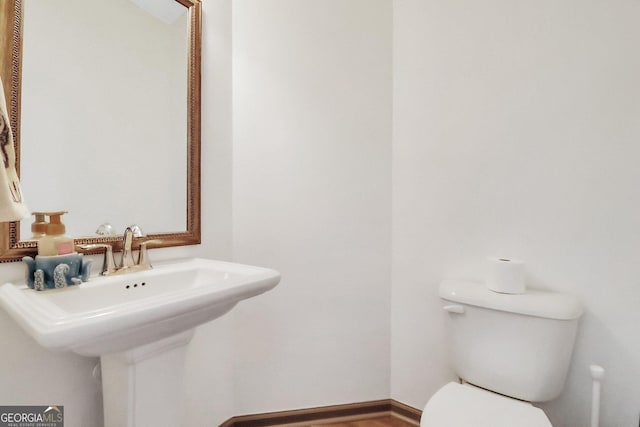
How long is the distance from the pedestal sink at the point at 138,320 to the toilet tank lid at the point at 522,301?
2.42 ft

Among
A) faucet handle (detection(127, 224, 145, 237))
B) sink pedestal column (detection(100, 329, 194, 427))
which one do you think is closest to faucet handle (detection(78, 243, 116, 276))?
faucet handle (detection(127, 224, 145, 237))

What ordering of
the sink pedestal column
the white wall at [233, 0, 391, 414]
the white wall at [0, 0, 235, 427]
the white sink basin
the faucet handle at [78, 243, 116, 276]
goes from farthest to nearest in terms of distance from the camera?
the white wall at [233, 0, 391, 414] → the white wall at [0, 0, 235, 427] → the faucet handle at [78, 243, 116, 276] → the sink pedestal column → the white sink basin

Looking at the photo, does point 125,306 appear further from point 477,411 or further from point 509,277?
point 509,277

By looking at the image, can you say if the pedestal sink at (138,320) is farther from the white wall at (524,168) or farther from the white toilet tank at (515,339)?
the white wall at (524,168)

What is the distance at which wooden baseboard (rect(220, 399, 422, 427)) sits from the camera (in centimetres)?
141

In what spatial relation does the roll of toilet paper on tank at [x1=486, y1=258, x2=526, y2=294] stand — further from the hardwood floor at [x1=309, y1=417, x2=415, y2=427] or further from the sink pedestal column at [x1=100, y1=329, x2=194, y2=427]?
the sink pedestal column at [x1=100, y1=329, x2=194, y2=427]

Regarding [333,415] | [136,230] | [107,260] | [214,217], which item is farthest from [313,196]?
[333,415]

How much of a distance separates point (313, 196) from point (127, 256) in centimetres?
78

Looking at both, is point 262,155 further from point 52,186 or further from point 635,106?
point 635,106

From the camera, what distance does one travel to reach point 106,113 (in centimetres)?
103

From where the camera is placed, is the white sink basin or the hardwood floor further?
the hardwood floor

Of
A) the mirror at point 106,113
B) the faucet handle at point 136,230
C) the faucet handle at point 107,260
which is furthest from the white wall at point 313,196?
the faucet handle at point 107,260

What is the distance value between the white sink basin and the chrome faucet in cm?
4

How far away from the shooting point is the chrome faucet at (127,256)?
0.96m
